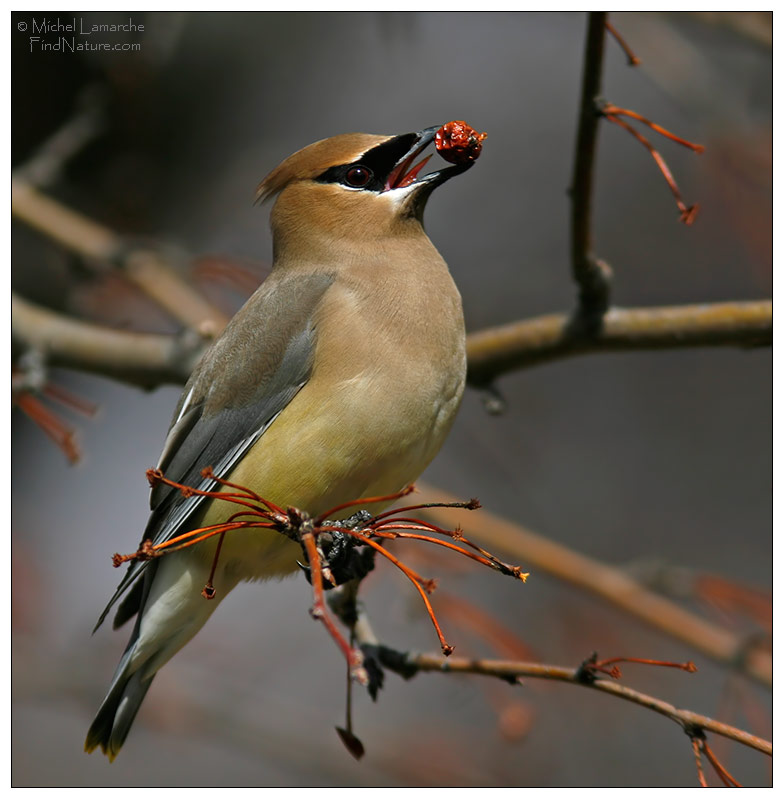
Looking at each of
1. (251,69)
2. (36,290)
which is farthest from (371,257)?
(251,69)

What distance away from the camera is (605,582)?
4086 mm

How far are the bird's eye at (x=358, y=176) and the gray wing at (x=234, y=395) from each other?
371 mm

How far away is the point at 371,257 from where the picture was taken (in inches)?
135

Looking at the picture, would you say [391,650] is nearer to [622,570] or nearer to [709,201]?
[622,570]

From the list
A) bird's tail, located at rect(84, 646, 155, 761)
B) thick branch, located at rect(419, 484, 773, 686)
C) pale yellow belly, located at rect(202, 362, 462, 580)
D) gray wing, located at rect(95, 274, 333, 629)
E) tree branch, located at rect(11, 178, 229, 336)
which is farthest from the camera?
tree branch, located at rect(11, 178, 229, 336)

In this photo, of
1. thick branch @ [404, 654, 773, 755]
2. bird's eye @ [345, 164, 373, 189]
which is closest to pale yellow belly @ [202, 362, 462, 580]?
thick branch @ [404, 654, 773, 755]

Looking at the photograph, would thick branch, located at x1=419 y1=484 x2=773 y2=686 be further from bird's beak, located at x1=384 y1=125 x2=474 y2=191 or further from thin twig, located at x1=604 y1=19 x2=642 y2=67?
thin twig, located at x1=604 y1=19 x2=642 y2=67

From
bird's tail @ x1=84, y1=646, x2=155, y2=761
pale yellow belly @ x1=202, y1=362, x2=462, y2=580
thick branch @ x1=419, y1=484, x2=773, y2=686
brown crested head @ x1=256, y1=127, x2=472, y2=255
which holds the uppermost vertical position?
brown crested head @ x1=256, y1=127, x2=472, y2=255

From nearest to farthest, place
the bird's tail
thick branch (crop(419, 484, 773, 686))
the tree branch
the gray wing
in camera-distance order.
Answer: the gray wing, the bird's tail, thick branch (crop(419, 484, 773, 686)), the tree branch

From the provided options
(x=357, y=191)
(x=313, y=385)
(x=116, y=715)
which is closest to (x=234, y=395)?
(x=313, y=385)

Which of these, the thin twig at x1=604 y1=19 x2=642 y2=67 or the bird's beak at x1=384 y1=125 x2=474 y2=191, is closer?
the thin twig at x1=604 y1=19 x2=642 y2=67

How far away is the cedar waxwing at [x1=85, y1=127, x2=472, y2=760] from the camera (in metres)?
3.02

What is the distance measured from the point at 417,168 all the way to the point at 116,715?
2119 millimetres

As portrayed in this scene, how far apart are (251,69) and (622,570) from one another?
12.8 ft
